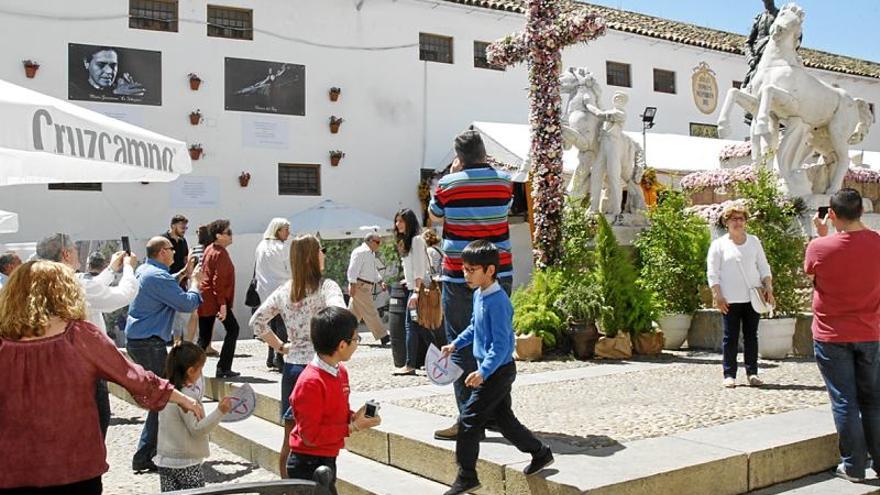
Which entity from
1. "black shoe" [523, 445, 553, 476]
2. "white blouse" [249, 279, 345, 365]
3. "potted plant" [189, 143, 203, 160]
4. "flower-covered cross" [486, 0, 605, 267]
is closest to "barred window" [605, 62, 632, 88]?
"potted plant" [189, 143, 203, 160]

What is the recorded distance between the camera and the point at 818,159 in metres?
12.1

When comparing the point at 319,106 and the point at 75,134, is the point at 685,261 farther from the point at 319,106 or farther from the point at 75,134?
the point at 319,106

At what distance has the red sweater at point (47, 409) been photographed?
312 cm

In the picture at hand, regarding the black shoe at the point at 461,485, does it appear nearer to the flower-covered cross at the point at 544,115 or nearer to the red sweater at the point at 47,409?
the red sweater at the point at 47,409

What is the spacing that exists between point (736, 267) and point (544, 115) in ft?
12.1

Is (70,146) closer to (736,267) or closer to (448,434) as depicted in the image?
(448,434)

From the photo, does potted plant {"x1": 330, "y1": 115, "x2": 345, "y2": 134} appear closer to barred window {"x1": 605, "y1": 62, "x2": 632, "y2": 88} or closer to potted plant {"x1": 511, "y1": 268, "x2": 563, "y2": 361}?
barred window {"x1": 605, "y1": 62, "x2": 632, "y2": 88}

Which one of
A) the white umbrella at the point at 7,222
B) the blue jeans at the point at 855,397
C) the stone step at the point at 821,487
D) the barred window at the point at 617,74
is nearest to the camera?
the stone step at the point at 821,487

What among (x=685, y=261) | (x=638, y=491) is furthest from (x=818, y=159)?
(x=638, y=491)

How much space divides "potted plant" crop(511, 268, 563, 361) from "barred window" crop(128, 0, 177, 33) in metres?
11.4

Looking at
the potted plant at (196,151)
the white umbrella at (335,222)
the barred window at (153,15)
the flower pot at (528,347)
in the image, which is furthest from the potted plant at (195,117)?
the flower pot at (528,347)

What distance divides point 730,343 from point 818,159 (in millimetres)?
6081

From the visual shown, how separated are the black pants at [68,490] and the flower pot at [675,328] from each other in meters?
7.78

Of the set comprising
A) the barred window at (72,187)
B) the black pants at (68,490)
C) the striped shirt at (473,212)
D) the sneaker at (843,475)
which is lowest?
the sneaker at (843,475)
